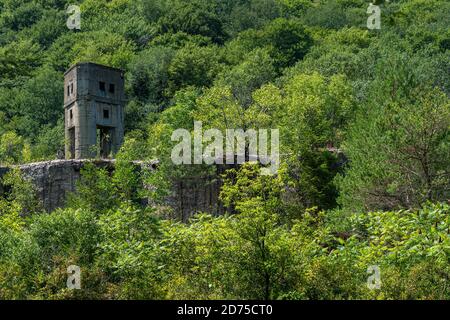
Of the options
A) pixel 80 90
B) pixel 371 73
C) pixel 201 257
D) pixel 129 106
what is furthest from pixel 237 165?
pixel 129 106

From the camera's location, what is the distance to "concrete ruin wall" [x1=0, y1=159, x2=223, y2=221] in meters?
32.3

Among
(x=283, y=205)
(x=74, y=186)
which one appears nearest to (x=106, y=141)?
(x=74, y=186)

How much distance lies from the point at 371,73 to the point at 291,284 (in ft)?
150

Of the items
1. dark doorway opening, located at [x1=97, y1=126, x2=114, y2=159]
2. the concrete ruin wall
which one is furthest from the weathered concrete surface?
dark doorway opening, located at [x1=97, y1=126, x2=114, y2=159]

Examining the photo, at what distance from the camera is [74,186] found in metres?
34.0

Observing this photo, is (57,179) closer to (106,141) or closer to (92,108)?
(92,108)

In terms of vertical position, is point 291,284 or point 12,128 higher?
point 12,128

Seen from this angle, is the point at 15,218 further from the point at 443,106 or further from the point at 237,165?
the point at 443,106

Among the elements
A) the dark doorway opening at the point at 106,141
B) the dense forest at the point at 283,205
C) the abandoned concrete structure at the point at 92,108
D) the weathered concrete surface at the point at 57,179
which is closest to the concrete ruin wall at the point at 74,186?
the weathered concrete surface at the point at 57,179

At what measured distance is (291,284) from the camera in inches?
670

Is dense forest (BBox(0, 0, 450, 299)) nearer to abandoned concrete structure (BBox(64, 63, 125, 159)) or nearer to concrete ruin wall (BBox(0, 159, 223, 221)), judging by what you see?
concrete ruin wall (BBox(0, 159, 223, 221))

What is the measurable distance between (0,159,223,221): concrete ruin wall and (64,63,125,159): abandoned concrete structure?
521cm

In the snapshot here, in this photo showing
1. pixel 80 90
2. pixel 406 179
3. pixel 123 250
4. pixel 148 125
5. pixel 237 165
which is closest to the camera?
pixel 123 250

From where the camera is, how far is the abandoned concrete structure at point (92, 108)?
4094 cm
